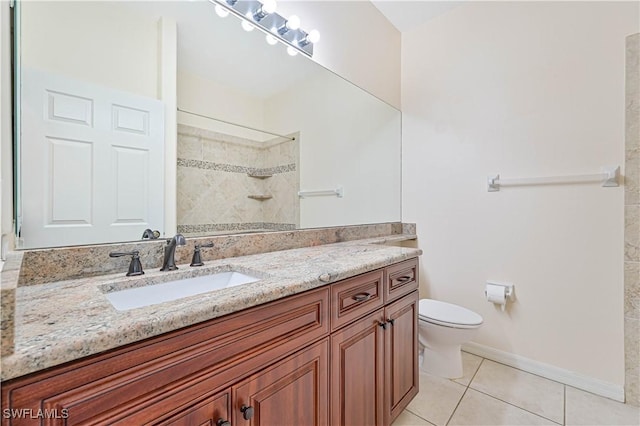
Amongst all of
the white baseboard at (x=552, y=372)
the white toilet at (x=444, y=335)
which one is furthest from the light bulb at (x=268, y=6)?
the white baseboard at (x=552, y=372)

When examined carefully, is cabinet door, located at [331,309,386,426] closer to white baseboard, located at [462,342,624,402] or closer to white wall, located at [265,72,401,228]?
white wall, located at [265,72,401,228]

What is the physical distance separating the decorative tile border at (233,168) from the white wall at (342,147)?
163 mm

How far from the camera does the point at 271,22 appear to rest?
1.55m

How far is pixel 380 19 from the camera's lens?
2.27m

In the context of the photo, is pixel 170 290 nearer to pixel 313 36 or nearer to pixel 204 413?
pixel 204 413

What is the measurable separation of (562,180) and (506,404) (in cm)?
132

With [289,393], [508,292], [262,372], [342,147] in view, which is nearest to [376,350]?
[289,393]

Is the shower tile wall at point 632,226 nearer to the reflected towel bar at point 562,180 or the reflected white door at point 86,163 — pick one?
the reflected towel bar at point 562,180

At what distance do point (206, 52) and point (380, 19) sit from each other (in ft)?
5.03

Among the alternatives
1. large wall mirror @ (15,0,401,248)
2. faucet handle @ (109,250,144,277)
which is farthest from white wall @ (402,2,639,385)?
faucet handle @ (109,250,144,277)

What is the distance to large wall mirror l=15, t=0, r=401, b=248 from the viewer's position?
942mm

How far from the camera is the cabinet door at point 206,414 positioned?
618 millimetres

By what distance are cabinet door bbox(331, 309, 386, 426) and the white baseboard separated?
1.22 metres

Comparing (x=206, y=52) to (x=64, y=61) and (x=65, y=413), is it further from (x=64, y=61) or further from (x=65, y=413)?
(x=65, y=413)
